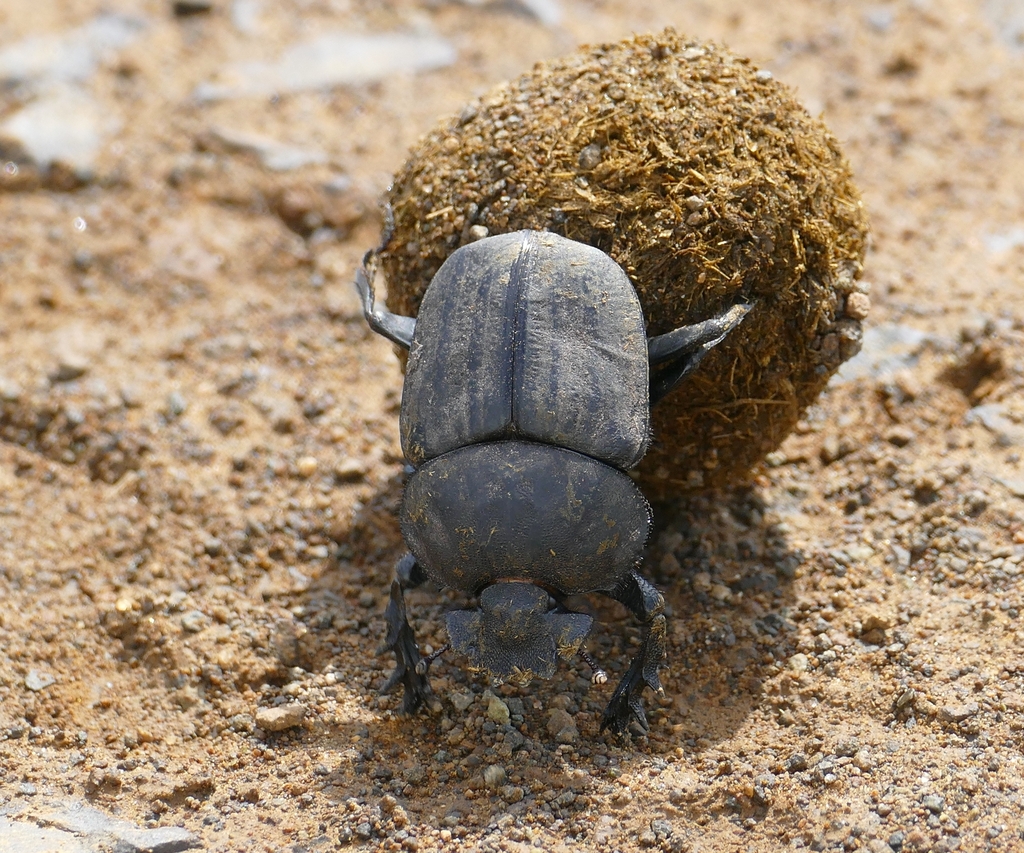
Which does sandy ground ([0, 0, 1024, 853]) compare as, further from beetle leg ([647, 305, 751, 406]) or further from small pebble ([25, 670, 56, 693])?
beetle leg ([647, 305, 751, 406])

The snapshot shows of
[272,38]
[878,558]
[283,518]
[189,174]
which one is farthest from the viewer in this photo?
[272,38]

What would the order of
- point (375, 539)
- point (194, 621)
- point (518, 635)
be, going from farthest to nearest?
point (375, 539) → point (194, 621) → point (518, 635)

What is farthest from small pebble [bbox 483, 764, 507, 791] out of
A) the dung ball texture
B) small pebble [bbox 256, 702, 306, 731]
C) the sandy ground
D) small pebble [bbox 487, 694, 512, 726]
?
the dung ball texture

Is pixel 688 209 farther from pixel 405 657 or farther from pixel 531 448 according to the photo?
pixel 405 657

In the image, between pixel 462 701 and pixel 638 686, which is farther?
pixel 462 701

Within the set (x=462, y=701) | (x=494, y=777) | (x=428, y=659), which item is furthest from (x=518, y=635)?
(x=462, y=701)

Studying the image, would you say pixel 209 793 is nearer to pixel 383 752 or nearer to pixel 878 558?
pixel 383 752

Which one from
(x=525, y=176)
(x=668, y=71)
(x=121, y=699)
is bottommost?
(x=121, y=699)

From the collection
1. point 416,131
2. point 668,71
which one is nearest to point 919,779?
point 668,71
